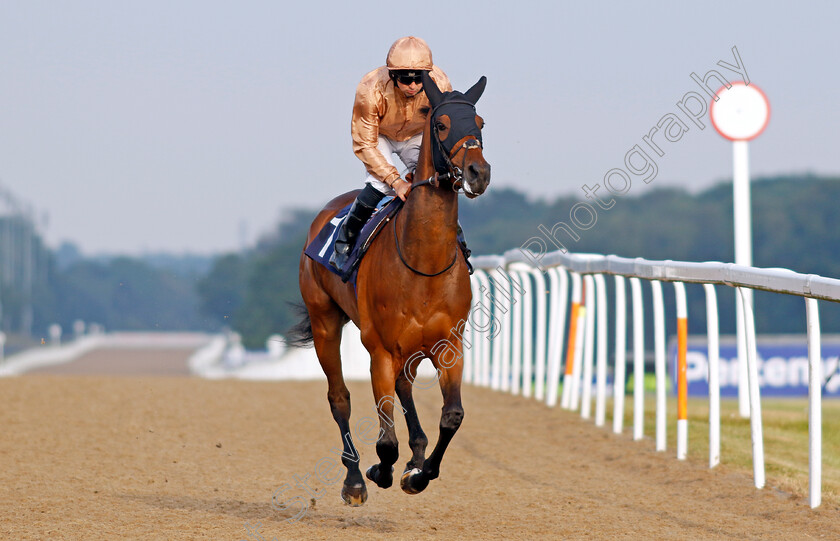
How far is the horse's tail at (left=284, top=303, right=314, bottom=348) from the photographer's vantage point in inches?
290

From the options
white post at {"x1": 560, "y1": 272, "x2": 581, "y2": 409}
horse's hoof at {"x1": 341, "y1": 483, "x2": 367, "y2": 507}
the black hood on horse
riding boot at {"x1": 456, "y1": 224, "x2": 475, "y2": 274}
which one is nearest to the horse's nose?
the black hood on horse

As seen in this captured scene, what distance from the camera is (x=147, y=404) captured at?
32.9 ft

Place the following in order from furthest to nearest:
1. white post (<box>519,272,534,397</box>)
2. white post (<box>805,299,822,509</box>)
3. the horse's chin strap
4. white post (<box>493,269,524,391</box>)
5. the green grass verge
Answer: white post (<box>493,269,524,391</box>)
white post (<box>519,272,534,397</box>)
the green grass verge
white post (<box>805,299,822,509</box>)
the horse's chin strap

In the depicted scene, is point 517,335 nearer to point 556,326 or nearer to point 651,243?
point 556,326

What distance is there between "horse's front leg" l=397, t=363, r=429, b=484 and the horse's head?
4.23 feet

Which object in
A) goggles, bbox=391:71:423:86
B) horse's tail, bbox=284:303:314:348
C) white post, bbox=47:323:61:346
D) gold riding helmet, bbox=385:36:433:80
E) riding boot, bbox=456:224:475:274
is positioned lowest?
white post, bbox=47:323:61:346

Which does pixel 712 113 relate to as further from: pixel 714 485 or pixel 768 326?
pixel 768 326

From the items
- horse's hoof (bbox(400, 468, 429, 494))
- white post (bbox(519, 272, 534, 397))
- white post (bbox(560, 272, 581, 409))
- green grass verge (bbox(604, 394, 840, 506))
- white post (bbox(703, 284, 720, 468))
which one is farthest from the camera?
white post (bbox(519, 272, 534, 397))

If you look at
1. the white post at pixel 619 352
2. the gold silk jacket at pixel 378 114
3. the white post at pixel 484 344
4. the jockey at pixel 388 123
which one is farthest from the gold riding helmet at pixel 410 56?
the white post at pixel 484 344

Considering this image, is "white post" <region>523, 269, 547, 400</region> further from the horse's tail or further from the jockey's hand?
the jockey's hand

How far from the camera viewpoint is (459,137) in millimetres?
4926

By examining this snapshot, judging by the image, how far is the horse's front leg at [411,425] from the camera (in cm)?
Answer: 562

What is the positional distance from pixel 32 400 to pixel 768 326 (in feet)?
210

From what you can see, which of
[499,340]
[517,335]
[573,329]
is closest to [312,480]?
[573,329]
